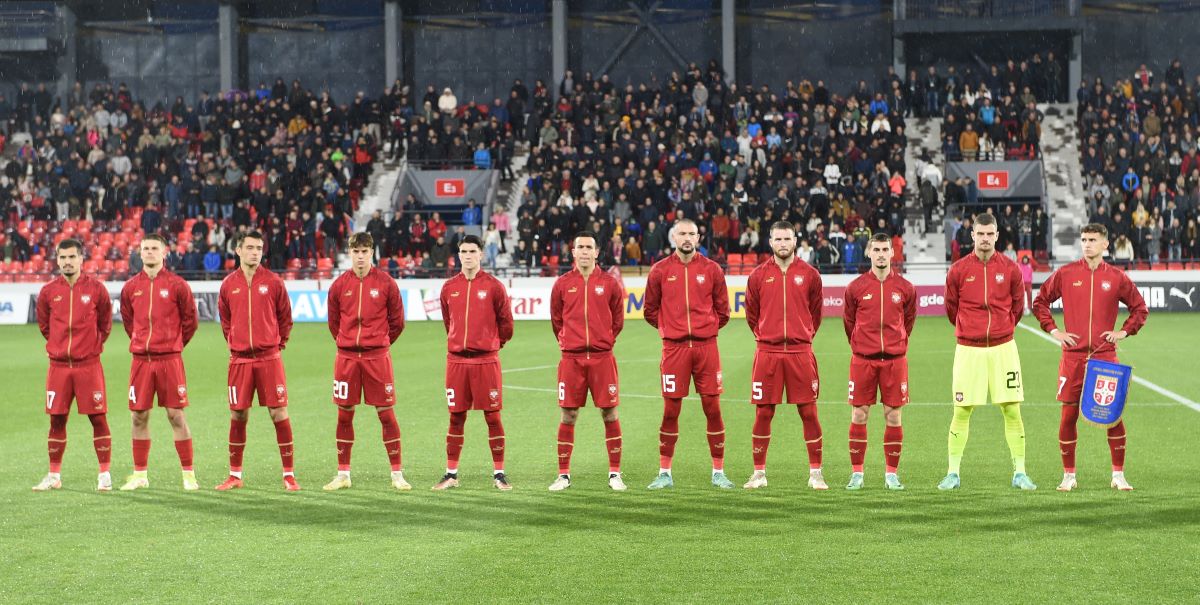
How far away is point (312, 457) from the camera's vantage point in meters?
12.9

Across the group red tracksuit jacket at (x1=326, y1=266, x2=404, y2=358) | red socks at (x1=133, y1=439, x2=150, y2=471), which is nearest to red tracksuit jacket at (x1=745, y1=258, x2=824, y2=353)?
red tracksuit jacket at (x1=326, y1=266, x2=404, y2=358)

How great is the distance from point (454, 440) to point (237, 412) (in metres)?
1.73

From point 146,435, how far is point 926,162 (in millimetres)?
30987

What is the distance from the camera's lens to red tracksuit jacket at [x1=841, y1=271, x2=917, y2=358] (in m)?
10.9

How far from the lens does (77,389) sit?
1133 cm

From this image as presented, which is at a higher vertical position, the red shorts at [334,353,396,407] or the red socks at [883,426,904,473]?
the red shorts at [334,353,396,407]

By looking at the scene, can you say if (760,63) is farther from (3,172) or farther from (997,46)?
(3,172)

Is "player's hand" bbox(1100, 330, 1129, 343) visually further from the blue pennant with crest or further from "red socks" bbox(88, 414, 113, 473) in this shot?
"red socks" bbox(88, 414, 113, 473)

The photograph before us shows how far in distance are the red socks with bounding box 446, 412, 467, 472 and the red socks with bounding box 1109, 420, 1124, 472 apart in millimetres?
4934

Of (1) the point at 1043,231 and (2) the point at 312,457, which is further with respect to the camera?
(1) the point at 1043,231

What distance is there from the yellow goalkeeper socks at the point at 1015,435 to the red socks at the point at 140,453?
22.1ft

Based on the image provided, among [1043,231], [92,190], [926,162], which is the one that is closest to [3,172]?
[92,190]

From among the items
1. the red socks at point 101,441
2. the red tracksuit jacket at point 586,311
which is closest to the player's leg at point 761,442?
the red tracksuit jacket at point 586,311

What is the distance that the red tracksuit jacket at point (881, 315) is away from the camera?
10938mm
